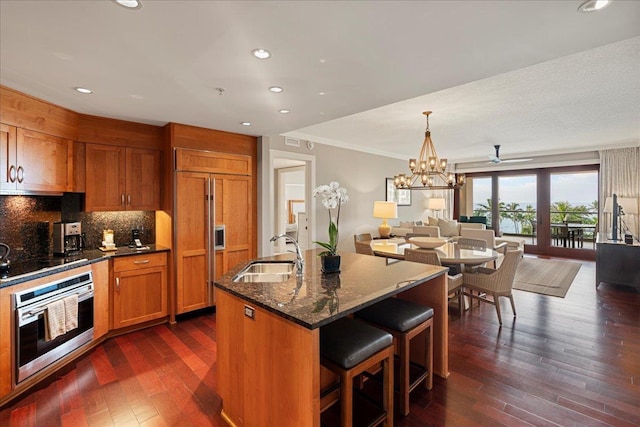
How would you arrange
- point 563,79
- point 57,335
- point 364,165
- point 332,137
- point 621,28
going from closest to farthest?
point 621,28, point 57,335, point 563,79, point 332,137, point 364,165

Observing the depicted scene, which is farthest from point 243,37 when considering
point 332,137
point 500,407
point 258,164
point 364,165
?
point 364,165

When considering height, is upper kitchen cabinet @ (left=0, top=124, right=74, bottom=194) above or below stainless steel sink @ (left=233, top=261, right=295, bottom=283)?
above

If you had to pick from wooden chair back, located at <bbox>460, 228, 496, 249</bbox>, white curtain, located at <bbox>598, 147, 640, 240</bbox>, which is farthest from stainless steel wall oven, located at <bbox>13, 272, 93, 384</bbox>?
white curtain, located at <bbox>598, 147, 640, 240</bbox>

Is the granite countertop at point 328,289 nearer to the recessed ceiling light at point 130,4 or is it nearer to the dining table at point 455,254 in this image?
the dining table at point 455,254

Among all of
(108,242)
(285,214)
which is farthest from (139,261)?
(285,214)

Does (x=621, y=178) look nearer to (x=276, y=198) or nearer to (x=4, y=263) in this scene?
(x=276, y=198)

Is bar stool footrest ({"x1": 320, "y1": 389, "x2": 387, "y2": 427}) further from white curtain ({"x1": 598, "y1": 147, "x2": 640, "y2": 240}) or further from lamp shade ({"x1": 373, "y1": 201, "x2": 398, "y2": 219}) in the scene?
white curtain ({"x1": 598, "y1": 147, "x2": 640, "y2": 240})

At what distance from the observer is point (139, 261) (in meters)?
3.39

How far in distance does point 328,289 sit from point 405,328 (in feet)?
2.02

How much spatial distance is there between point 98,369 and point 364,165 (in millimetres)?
5599

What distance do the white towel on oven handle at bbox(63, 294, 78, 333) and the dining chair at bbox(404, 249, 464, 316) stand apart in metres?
3.29

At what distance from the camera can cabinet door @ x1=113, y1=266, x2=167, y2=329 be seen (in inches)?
128

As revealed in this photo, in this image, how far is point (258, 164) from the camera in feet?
14.1

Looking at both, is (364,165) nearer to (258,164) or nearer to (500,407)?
(258,164)
